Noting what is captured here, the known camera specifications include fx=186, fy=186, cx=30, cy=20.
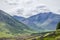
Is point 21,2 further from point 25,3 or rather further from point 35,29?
point 35,29

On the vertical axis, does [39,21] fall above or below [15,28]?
above

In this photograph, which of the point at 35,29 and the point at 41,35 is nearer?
the point at 41,35

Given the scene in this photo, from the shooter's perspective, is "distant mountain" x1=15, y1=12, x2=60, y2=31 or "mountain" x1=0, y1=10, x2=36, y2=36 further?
"mountain" x1=0, y1=10, x2=36, y2=36

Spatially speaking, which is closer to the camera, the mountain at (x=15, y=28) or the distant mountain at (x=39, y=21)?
the distant mountain at (x=39, y=21)

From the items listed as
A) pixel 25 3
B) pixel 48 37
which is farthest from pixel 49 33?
pixel 25 3

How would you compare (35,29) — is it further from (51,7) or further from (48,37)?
(51,7)

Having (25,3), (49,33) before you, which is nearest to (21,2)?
(25,3)

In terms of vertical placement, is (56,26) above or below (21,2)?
below

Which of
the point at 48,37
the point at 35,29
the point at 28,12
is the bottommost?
the point at 48,37

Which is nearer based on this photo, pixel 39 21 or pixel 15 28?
pixel 15 28
